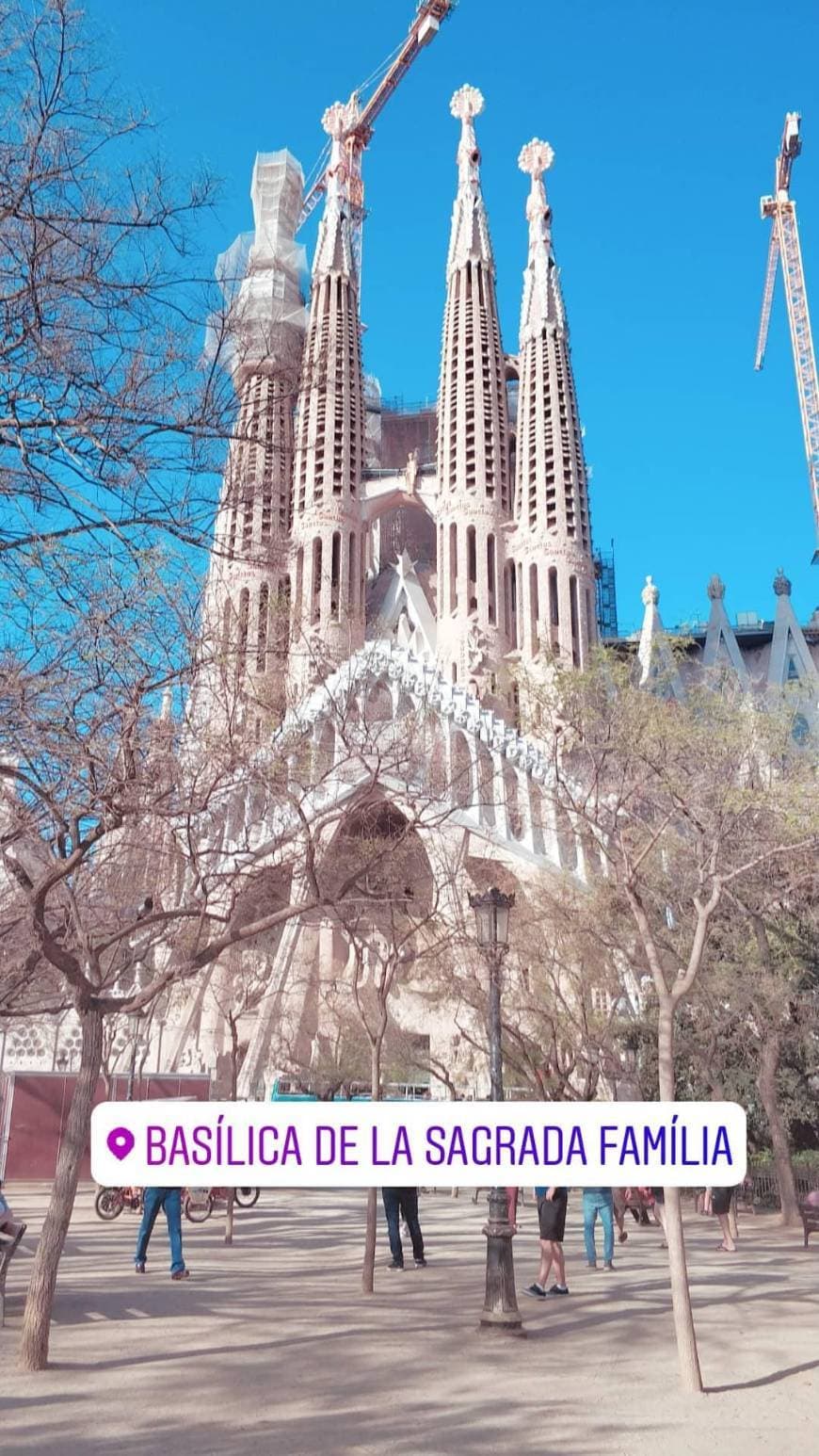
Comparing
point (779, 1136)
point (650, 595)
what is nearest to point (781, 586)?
point (650, 595)

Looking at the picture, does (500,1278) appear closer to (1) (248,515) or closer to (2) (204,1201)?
(1) (248,515)

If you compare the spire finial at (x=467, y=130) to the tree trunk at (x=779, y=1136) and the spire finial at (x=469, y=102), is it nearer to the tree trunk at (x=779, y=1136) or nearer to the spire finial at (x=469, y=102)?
the spire finial at (x=469, y=102)

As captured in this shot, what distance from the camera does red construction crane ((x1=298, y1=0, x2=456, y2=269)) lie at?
6203 cm

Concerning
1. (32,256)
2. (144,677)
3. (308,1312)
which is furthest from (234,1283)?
(32,256)

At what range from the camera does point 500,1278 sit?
295 inches

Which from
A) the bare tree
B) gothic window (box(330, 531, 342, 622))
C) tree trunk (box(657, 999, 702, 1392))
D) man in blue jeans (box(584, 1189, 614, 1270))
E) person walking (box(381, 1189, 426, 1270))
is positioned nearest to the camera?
tree trunk (box(657, 999, 702, 1392))

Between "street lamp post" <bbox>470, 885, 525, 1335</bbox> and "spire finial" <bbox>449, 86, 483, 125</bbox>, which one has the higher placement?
"spire finial" <bbox>449, 86, 483, 125</bbox>

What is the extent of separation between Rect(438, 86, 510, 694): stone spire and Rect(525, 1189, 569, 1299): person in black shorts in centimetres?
3158

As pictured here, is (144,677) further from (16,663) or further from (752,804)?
(752,804)

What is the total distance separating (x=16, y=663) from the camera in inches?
259

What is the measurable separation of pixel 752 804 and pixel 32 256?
31.8ft

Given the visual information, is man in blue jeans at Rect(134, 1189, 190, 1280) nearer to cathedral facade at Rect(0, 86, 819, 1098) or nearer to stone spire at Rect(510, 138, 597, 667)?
cathedral facade at Rect(0, 86, 819, 1098)

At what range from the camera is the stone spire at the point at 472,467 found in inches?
1681

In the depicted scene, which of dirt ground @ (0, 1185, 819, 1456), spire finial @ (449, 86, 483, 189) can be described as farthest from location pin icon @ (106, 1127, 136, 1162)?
spire finial @ (449, 86, 483, 189)
